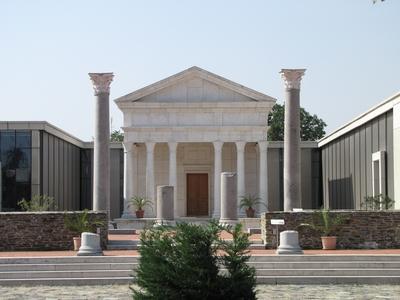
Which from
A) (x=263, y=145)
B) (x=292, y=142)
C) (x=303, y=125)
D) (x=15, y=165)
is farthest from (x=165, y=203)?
(x=303, y=125)

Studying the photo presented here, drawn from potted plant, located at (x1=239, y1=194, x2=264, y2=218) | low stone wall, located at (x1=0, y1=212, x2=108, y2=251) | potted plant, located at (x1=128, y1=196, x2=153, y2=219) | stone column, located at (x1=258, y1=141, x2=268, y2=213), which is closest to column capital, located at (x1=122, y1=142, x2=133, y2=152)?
potted plant, located at (x1=128, y1=196, x2=153, y2=219)

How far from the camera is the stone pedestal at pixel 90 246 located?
2611 centimetres

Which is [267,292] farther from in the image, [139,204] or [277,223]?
[139,204]

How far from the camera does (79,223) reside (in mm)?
29547

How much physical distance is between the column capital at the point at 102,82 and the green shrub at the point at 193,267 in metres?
27.6

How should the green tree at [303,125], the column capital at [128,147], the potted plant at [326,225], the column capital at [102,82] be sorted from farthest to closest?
the green tree at [303,125], the column capital at [128,147], the column capital at [102,82], the potted plant at [326,225]

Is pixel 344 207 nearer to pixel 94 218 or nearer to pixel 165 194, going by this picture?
pixel 165 194

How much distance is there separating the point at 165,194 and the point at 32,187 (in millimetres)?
10530

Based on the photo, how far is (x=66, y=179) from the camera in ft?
181

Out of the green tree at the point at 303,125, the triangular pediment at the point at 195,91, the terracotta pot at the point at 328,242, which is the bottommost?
the terracotta pot at the point at 328,242

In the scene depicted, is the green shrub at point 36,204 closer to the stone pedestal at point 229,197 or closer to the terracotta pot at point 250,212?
the stone pedestal at point 229,197

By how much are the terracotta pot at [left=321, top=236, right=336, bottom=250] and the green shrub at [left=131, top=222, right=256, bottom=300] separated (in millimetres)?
14528

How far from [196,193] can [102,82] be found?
16.2m

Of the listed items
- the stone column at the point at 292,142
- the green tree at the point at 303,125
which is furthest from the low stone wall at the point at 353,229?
the green tree at the point at 303,125
